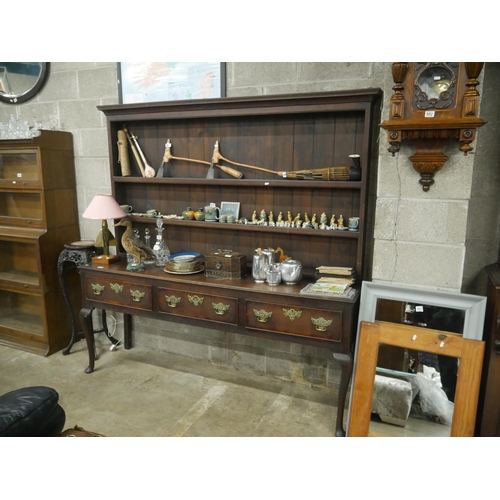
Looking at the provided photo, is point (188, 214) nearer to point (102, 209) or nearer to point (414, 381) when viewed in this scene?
point (102, 209)

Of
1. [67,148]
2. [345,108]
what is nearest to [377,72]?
[345,108]

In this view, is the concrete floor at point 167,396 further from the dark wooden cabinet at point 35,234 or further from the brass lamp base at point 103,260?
Result: the brass lamp base at point 103,260

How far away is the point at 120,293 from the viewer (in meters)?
2.64

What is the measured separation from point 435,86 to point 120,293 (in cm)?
210

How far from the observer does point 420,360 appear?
196 centimetres

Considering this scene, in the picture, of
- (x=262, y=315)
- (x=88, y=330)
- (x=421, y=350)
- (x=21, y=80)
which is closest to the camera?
(x=421, y=350)

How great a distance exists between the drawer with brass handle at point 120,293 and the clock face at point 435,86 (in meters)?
1.80

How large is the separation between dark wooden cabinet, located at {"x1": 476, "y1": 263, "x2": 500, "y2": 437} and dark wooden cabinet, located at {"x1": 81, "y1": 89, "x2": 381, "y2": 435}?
2.00ft

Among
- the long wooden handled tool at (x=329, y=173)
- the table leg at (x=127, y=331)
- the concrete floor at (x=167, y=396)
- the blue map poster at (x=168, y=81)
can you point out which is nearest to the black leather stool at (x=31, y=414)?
the concrete floor at (x=167, y=396)

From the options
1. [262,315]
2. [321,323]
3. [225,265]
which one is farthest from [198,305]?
[321,323]

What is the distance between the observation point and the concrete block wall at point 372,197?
1981mm

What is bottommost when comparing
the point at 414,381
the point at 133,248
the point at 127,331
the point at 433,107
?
the point at 127,331

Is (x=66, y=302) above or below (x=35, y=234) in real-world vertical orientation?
below

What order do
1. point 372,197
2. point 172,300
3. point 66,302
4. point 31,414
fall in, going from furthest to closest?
point 66,302 < point 172,300 < point 372,197 < point 31,414
